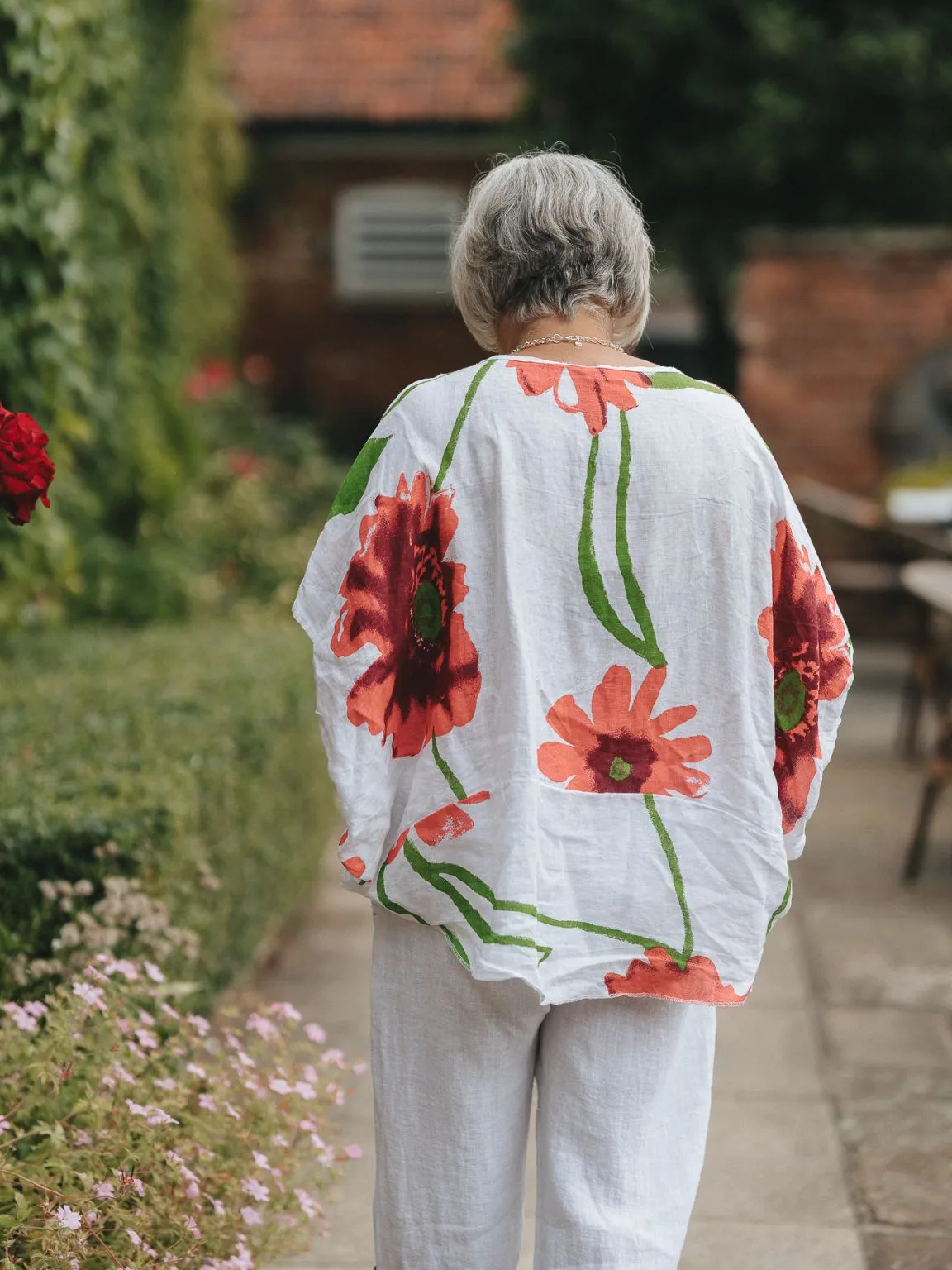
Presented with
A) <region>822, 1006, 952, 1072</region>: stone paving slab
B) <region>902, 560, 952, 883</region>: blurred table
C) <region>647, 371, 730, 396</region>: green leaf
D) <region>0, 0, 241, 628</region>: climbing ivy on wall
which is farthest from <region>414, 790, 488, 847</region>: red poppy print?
<region>902, 560, 952, 883</region>: blurred table

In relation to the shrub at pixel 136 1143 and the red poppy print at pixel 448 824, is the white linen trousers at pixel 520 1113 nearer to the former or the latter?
the red poppy print at pixel 448 824

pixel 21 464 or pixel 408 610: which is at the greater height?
pixel 21 464

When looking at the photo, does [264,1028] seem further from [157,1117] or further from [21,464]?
[21,464]

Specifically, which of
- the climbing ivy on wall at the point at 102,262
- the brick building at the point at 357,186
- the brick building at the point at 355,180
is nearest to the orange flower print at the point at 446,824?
the climbing ivy on wall at the point at 102,262

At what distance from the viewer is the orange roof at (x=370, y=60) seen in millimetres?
12477

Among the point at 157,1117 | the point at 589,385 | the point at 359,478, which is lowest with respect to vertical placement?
the point at 157,1117

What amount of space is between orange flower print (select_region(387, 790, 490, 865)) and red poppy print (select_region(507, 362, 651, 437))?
455 mm

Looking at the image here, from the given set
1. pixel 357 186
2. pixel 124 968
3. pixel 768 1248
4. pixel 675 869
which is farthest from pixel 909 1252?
pixel 357 186

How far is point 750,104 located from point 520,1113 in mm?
8979

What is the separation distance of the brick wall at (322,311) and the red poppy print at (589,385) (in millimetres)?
11070

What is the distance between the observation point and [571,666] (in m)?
1.89

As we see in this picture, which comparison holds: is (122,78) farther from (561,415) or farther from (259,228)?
(259,228)

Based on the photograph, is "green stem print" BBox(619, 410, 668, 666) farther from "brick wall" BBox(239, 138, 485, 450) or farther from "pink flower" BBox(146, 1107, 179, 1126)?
"brick wall" BBox(239, 138, 485, 450)

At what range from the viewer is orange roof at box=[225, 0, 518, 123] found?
12.5 meters
